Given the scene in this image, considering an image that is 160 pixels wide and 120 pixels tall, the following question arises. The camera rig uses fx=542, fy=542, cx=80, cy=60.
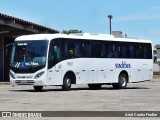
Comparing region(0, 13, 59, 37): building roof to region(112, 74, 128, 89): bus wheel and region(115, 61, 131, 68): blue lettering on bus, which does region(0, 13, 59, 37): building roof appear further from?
region(112, 74, 128, 89): bus wheel

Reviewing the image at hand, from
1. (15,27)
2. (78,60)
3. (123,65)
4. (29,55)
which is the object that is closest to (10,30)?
(15,27)

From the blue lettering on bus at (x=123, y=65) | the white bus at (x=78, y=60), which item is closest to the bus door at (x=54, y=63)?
the white bus at (x=78, y=60)

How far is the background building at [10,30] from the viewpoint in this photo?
38500 mm

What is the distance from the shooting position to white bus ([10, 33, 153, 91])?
26.0m

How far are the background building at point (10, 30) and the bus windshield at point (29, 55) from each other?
406 inches

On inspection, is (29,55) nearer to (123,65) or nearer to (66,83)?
(66,83)

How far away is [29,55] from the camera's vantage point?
1030 inches

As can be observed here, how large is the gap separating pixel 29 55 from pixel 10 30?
16.6 meters

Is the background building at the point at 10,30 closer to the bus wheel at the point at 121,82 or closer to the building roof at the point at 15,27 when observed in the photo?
the building roof at the point at 15,27

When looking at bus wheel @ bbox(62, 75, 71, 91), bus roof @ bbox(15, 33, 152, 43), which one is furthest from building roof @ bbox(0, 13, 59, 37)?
bus wheel @ bbox(62, 75, 71, 91)

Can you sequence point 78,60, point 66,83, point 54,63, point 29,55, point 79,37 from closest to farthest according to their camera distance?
point 29,55
point 54,63
point 66,83
point 78,60
point 79,37

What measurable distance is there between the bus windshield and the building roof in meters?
10.3

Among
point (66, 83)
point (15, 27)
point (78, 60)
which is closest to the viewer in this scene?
point (66, 83)

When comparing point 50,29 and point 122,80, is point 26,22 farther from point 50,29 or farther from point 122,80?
point 122,80
